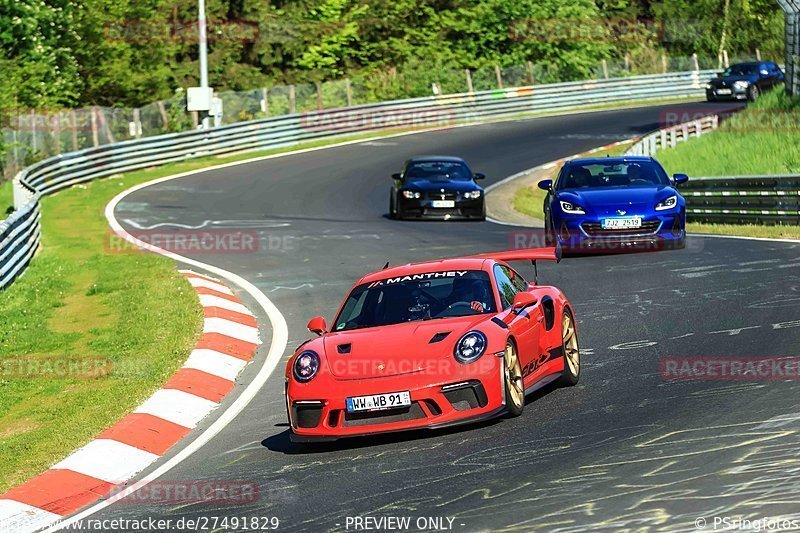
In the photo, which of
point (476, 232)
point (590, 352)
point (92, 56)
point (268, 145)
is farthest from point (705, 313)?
point (92, 56)

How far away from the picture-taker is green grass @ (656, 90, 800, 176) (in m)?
30.5

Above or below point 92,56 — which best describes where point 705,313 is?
below

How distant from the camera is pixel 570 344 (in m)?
11.1

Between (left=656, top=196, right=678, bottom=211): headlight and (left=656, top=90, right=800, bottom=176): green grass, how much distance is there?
10.5m

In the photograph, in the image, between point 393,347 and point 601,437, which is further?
point 393,347

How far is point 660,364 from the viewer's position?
11320 millimetres

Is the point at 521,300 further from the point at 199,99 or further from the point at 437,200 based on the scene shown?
the point at 199,99

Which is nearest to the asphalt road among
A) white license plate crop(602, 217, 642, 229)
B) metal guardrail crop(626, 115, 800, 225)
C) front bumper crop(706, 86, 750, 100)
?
white license plate crop(602, 217, 642, 229)

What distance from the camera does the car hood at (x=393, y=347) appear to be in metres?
9.45

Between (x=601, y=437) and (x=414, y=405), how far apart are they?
1.34 m

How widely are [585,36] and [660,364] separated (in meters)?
55.8

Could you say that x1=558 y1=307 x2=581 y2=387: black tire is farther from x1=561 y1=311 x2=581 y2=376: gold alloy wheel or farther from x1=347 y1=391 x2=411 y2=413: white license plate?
x1=347 y1=391 x2=411 y2=413: white license plate

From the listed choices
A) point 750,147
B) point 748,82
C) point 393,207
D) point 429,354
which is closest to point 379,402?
point 429,354

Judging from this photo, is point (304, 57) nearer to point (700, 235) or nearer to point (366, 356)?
point (700, 235)
